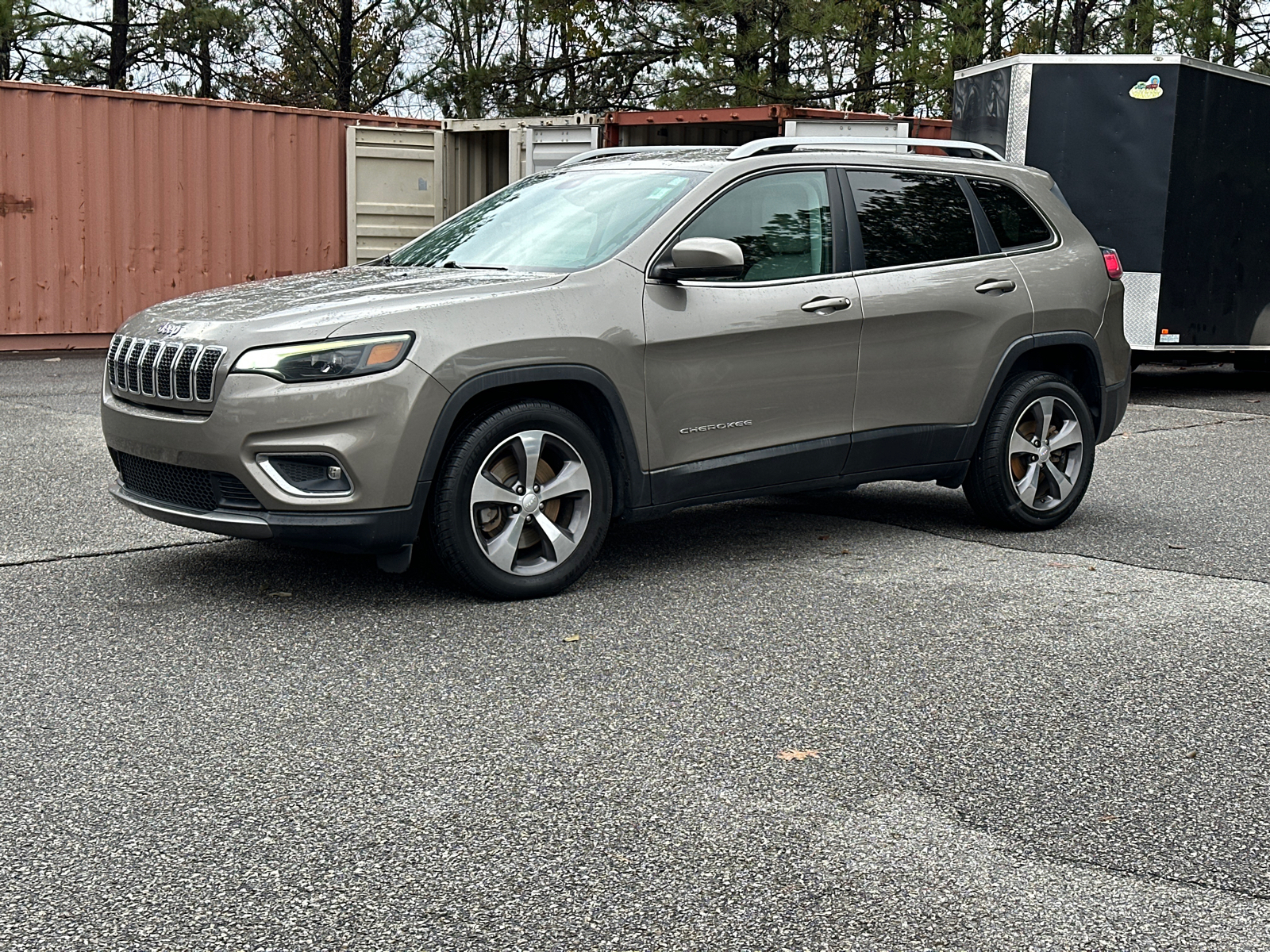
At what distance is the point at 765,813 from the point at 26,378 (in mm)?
11601

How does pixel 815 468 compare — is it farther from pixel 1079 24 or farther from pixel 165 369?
pixel 1079 24

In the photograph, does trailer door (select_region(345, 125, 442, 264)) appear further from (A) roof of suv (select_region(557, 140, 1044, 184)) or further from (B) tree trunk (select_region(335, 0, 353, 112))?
(B) tree trunk (select_region(335, 0, 353, 112))

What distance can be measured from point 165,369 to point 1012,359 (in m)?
3.80

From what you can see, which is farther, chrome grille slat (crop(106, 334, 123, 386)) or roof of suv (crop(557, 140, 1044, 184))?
roof of suv (crop(557, 140, 1044, 184))

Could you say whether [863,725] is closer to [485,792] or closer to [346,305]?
[485,792]

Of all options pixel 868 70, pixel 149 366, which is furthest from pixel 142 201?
pixel 868 70

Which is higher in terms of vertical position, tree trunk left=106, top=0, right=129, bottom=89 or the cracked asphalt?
tree trunk left=106, top=0, right=129, bottom=89

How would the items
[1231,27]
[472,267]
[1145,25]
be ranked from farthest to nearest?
1. [1231,27]
2. [1145,25]
3. [472,267]

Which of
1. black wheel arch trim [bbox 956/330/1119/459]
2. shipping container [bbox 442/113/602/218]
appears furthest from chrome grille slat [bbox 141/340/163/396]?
shipping container [bbox 442/113/602/218]

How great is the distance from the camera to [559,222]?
248 inches

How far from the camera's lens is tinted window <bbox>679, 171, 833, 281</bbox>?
6133mm

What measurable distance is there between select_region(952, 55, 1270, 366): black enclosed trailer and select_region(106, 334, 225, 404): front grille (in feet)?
31.2

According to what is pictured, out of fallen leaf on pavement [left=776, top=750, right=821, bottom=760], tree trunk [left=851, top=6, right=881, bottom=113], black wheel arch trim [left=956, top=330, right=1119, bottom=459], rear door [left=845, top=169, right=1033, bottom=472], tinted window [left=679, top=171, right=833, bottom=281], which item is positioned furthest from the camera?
tree trunk [left=851, top=6, right=881, bottom=113]

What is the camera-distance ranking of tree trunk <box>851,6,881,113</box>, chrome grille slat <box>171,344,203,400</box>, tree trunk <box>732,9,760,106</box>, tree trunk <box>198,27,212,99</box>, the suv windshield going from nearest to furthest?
chrome grille slat <box>171,344,203,400</box> < the suv windshield < tree trunk <box>732,9,760,106</box> < tree trunk <box>851,6,881,113</box> < tree trunk <box>198,27,212,99</box>
